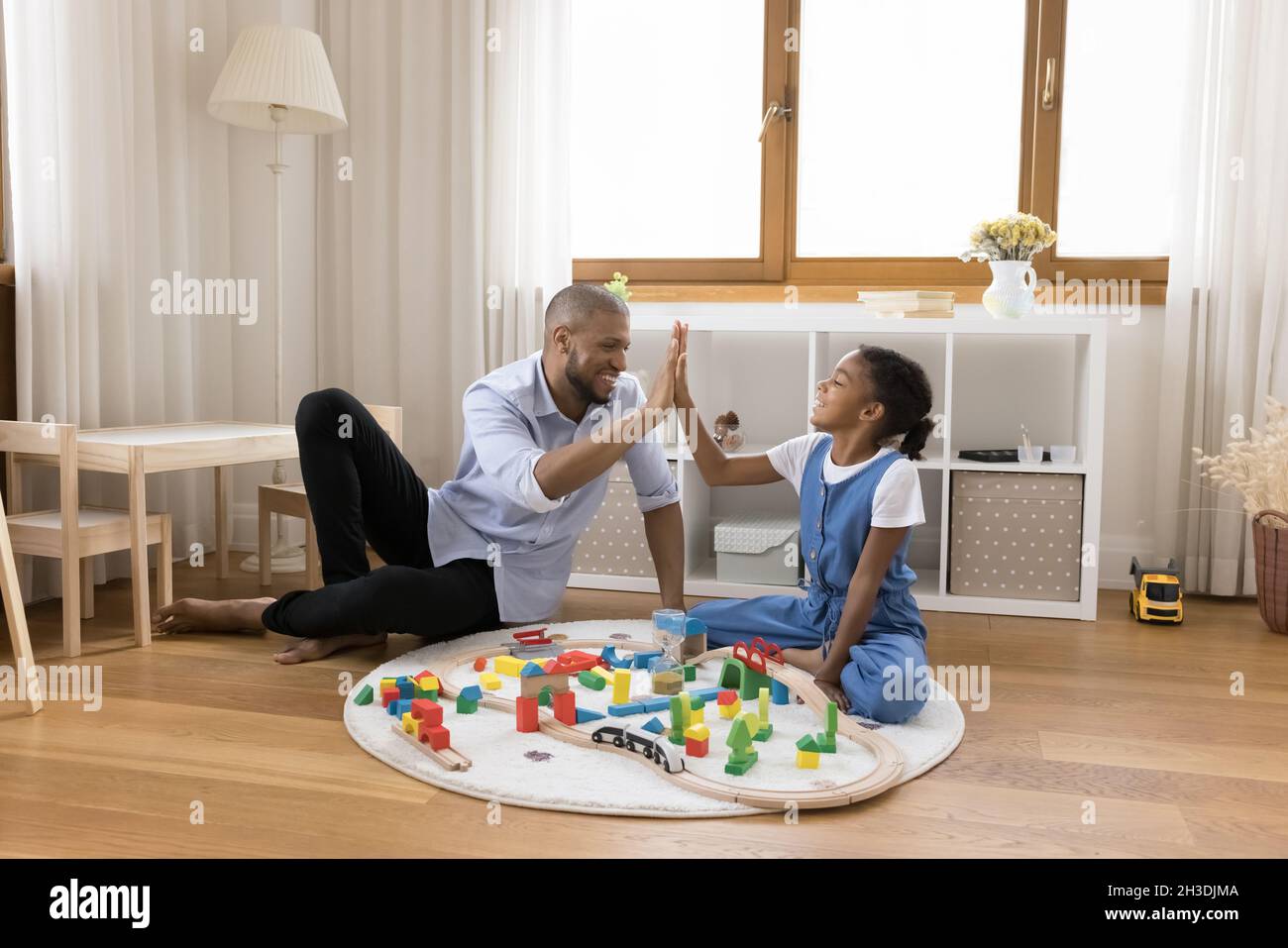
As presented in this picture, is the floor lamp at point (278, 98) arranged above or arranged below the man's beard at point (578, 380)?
above

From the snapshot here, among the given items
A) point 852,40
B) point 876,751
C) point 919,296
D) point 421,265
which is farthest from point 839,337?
point 876,751

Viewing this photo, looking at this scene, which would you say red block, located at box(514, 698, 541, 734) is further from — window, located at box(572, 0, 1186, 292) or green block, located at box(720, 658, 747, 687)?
window, located at box(572, 0, 1186, 292)

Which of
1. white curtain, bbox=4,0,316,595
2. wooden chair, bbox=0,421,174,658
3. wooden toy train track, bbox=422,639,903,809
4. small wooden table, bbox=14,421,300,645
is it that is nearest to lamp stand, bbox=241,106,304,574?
white curtain, bbox=4,0,316,595

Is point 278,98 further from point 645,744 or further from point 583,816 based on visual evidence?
point 583,816

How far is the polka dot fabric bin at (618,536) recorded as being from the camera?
3.08 metres

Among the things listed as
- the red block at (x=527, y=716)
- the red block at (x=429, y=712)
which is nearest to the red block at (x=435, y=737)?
the red block at (x=429, y=712)

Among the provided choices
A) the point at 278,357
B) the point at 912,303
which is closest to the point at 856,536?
the point at 912,303

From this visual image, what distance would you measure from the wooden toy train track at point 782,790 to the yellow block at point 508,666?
10 centimetres

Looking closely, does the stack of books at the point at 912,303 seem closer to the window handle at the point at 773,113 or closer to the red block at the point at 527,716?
the window handle at the point at 773,113

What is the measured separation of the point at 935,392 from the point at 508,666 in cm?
170

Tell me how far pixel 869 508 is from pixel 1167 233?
1.70 meters

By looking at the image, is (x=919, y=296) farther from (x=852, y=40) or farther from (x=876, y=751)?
(x=876, y=751)

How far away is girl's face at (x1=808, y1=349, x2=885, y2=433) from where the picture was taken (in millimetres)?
2119
